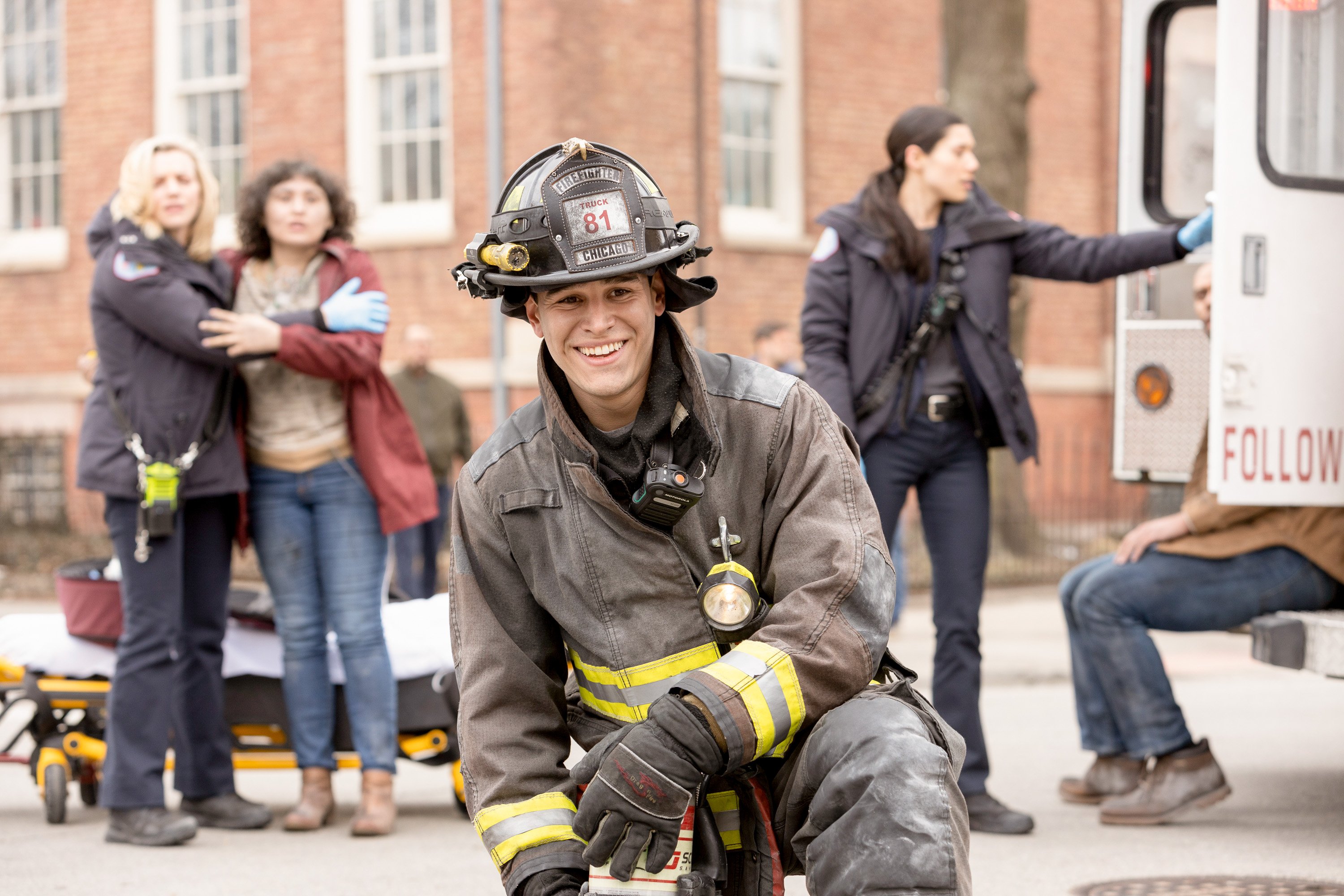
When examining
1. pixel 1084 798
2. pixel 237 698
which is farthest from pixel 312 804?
pixel 1084 798

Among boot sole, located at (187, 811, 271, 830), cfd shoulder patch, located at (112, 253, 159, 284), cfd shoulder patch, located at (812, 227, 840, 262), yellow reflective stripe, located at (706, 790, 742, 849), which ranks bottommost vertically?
boot sole, located at (187, 811, 271, 830)

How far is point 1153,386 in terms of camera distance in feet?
21.7

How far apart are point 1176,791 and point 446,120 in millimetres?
11997

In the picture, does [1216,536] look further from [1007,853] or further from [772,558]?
[772,558]

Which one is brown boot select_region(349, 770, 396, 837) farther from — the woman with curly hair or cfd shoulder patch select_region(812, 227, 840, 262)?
cfd shoulder patch select_region(812, 227, 840, 262)

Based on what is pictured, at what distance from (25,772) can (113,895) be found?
7.69 ft

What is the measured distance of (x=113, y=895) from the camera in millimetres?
4656

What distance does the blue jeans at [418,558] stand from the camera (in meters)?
10.2

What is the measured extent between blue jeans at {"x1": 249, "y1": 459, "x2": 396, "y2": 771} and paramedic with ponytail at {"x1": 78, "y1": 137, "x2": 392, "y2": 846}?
0.57 ft

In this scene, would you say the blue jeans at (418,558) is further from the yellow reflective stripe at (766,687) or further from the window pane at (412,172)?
the yellow reflective stripe at (766,687)

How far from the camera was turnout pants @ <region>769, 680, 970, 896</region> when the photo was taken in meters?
2.54

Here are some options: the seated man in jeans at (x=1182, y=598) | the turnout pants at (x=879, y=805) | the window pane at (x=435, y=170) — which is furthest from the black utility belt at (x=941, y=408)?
the window pane at (x=435, y=170)

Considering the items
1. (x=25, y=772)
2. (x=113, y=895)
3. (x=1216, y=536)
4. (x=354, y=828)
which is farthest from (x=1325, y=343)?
(x=25, y=772)

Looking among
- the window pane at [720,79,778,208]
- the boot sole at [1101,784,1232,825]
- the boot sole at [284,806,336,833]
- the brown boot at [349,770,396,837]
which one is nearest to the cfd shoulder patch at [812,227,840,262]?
the boot sole at [1101,784,1232,825]
